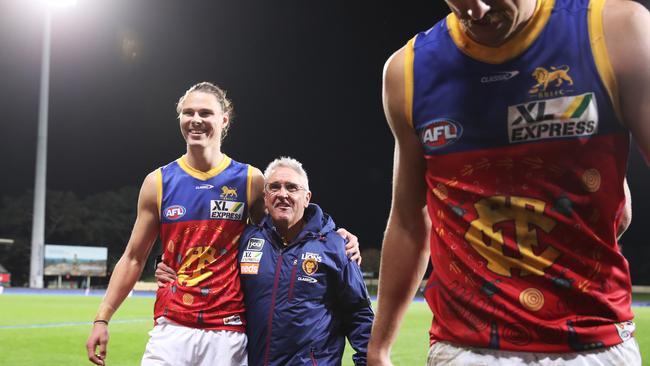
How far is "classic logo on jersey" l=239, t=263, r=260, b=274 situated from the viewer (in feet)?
12.8

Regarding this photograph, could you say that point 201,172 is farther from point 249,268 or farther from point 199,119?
point 249,268

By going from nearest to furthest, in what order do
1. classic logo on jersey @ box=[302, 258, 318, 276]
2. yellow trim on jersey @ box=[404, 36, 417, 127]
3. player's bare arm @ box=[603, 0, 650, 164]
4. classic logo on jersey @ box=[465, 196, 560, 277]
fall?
1. player's bare arm @ box=[603, 0, 650, 164]
2. classic logo on jersey @ box=[465, 196, 560, 277]
3. yellow trim on jersey @ box=[404, 36, 417, 127]
4. classic logo on jersey @ box=[302, 258, 318, 276]

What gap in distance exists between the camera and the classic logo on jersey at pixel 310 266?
12.9ft

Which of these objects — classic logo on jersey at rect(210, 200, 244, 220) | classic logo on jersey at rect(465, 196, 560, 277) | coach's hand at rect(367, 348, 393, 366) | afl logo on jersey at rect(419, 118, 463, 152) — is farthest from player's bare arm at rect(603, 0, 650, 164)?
classic logo on jersey at rect(210, 200, 244, 220)

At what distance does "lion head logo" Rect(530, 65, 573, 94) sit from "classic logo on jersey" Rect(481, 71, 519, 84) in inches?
2.0

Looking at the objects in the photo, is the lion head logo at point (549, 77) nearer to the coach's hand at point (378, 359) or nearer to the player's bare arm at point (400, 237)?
the player's bare arm at point (400, 237)

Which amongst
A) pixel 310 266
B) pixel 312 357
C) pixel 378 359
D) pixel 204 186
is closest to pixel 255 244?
pixel 310 266

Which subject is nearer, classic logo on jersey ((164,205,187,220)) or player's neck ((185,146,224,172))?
classic logo on jersey ((164,205,187,220))

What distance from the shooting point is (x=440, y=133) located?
5.47 feet

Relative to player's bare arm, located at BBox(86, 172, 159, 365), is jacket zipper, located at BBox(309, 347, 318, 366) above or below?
below

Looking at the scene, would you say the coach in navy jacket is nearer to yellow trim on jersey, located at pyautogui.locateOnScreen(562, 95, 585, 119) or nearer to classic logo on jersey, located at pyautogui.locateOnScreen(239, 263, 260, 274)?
classic logo on jersey, located at pyautogui.locateOnScreen(239, 263, 260, 274)

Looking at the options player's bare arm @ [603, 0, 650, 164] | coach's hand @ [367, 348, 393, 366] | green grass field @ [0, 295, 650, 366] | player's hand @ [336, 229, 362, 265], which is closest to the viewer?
player's bare arm @ [603, 0, 650, 164]

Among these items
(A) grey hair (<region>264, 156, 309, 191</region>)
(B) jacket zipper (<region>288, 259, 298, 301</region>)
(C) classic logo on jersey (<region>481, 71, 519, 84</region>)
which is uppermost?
(C) classic logo on jersey (<region>481, 71, 519, 84</region>)

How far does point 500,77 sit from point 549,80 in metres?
0.11
